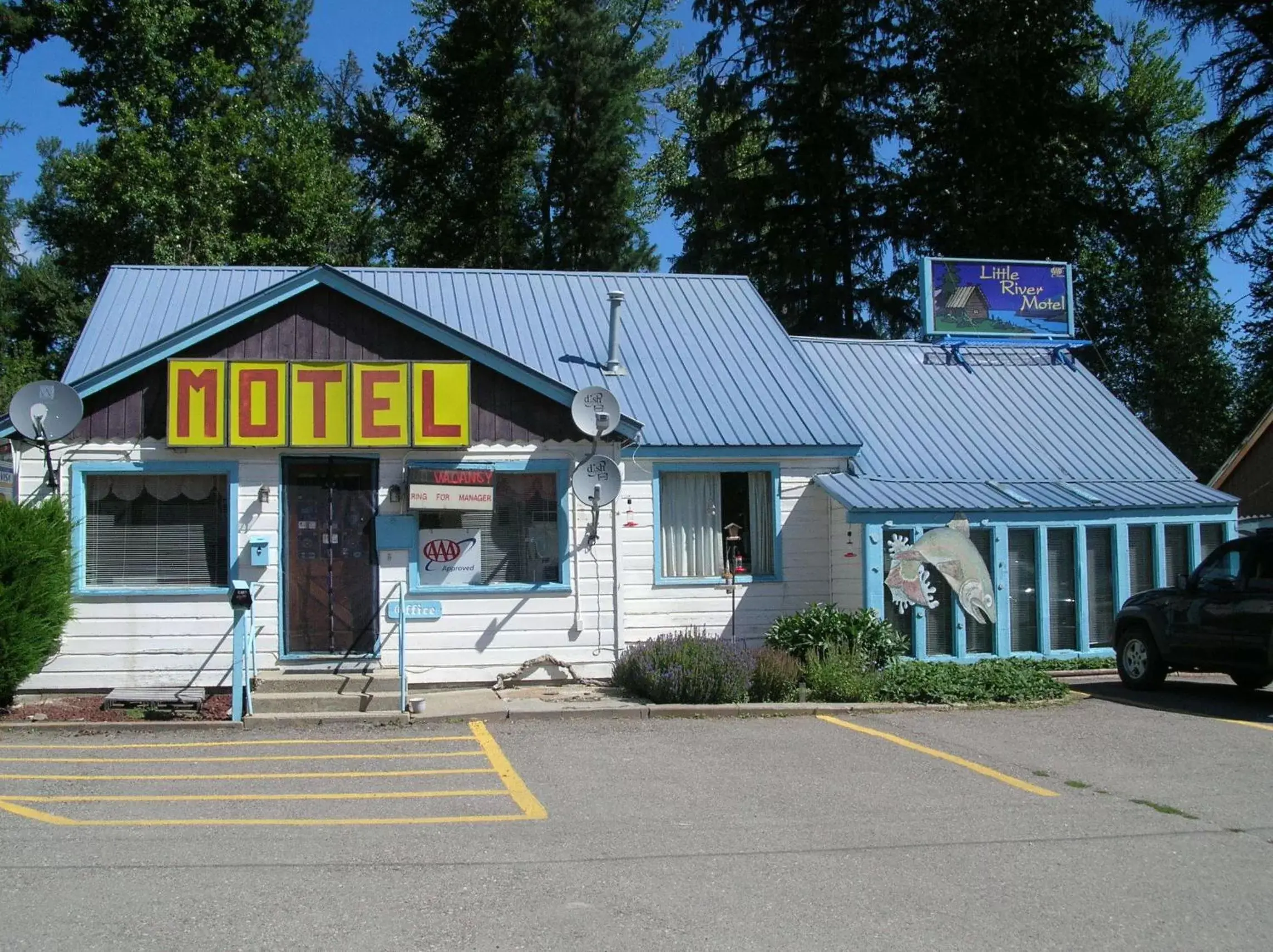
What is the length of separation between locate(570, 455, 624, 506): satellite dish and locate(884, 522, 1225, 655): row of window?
166 inches

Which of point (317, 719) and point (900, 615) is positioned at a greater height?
point (900, 615)

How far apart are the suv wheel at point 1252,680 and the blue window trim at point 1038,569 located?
197 cm

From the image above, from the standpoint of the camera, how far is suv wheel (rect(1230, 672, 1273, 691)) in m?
12.9

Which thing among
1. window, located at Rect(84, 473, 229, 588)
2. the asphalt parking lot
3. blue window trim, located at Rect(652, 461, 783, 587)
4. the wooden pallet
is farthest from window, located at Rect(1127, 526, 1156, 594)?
the wooden pallet

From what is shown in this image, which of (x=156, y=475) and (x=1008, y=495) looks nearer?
(x=156, y=475)

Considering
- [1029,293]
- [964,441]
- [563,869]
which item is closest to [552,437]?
[964,441]

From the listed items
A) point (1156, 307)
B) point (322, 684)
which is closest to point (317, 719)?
point (322, 684)

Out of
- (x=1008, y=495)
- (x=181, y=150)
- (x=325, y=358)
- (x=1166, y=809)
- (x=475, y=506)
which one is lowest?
(x=1166, y=809)

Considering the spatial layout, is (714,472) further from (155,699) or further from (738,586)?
(155,699)

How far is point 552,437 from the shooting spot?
14141mm

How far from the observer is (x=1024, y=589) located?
15648mm

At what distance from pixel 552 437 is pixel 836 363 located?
611 centimetres

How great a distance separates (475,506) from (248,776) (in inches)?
190

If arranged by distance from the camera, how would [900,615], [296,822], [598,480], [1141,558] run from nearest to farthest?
[296,822]
[598,480]
[900,615]
[1141,558]
